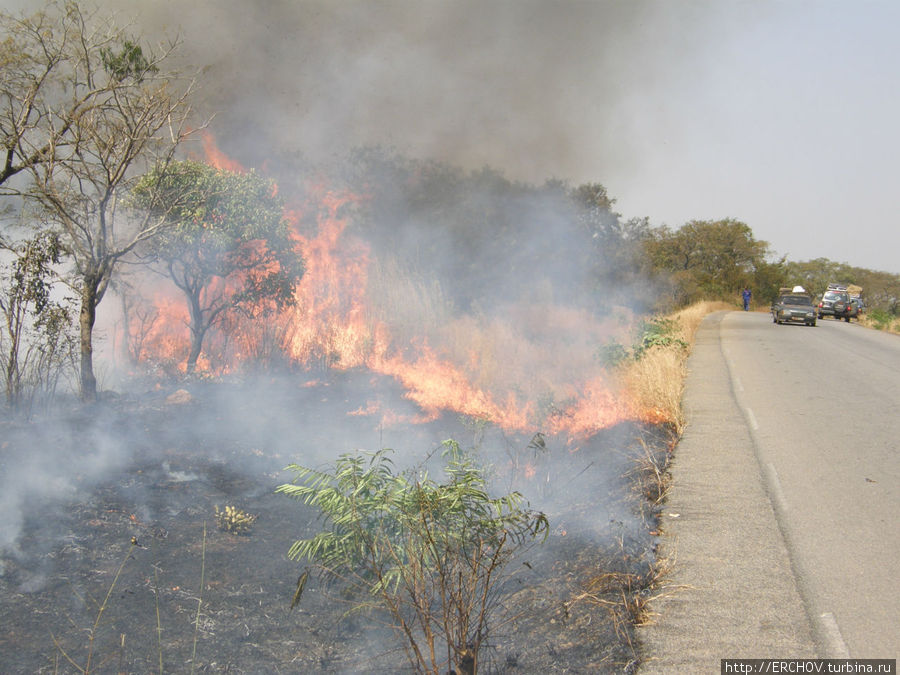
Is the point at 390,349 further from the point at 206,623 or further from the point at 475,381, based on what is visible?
the point at 206,623

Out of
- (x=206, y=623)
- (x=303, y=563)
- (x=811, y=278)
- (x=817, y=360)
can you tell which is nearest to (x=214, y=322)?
(x=303, y=563)

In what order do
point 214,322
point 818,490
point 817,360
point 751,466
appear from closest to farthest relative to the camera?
point 818,490, point 751,466, point 214,322, point 817,360

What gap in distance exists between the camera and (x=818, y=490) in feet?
17.3

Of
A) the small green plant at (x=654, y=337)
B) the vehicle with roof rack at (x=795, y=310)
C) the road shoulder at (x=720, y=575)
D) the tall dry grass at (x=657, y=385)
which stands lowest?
the road shoulder at (x=720, y=575)

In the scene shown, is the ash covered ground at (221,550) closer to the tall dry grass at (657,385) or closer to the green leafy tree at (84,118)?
the tall dry grass at (657,385)

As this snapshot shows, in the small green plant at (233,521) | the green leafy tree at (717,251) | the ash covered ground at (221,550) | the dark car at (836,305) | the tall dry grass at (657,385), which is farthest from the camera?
the green leafy tree at (717,251)

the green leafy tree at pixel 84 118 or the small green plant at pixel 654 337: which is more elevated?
the green leafy tree at pixel 84 118

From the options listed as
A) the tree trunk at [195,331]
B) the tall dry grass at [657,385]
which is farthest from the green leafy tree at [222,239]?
the tall dry grass at [657,385]

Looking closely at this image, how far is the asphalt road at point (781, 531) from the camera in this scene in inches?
125

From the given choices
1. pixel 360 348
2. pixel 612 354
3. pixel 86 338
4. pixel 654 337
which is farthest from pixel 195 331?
pixel 654 337

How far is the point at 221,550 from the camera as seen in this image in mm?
5430

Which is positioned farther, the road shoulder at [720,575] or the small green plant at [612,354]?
the small green plant at [612,354]

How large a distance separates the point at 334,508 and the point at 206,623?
1.88 meters

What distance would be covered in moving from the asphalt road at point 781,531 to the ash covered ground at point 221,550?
13.2 inches
